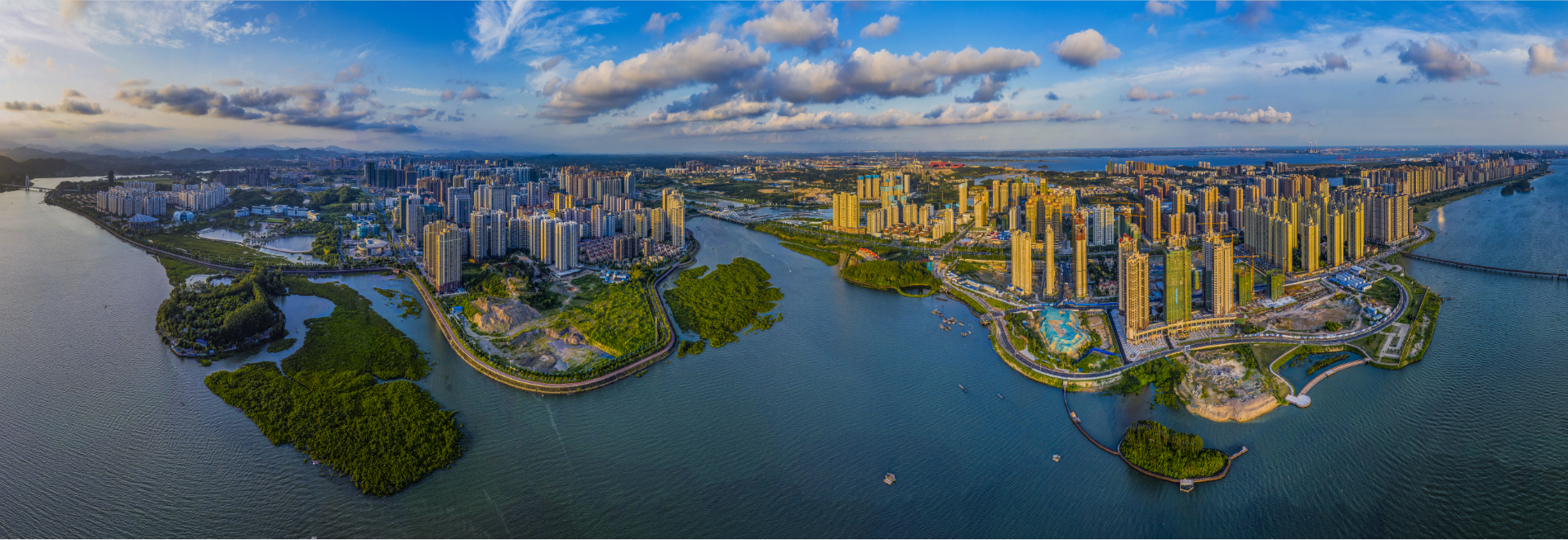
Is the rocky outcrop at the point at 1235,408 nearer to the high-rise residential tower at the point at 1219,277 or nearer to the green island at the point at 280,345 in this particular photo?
the high-rise residential tower at the point at 1219,277

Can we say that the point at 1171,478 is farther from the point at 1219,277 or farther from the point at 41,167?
the point at 41,167

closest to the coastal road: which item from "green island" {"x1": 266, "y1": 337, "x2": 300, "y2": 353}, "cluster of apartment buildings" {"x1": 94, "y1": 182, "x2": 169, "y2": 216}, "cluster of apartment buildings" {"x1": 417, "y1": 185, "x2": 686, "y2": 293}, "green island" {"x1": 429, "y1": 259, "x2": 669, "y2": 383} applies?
"cluster of apartment buildings" {"x1": 417, "y1": 185, "x2": 686, "y2": 293}

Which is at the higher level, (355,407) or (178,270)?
(178,270)

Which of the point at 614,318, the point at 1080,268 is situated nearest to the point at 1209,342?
the point at 1080,268

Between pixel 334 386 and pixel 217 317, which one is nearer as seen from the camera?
pixel 334 386

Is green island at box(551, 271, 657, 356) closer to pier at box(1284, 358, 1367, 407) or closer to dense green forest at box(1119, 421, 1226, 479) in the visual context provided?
dense green forest at box(1119, 421, 1226, 479)
